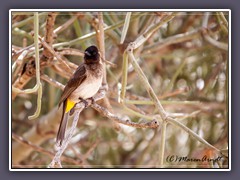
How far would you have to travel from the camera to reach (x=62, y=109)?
2996 mm

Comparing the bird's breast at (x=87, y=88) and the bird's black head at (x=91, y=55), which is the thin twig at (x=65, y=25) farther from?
the bird's breast at (x=87, y=88)

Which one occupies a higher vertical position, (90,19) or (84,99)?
(90,19)

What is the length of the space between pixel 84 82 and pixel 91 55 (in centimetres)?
13

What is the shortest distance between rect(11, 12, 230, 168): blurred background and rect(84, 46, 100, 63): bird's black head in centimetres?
6

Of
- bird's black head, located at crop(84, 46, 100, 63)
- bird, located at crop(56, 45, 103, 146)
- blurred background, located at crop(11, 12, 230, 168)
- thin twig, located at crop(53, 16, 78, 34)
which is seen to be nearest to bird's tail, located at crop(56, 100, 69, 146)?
bird, located at crop(56, 45, 103, 146)

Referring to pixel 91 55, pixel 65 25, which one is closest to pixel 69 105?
pixel 91 55

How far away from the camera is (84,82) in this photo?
111 inches

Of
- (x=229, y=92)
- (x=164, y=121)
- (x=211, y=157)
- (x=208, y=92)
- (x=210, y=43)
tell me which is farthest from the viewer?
(x=208, y=92)

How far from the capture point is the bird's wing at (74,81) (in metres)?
2.75

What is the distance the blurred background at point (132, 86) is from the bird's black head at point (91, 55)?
0.18ft

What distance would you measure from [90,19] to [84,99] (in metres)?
0.36

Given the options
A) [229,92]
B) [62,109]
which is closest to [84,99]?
[62,109]

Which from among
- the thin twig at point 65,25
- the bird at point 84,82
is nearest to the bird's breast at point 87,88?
the bird at point 84,82
